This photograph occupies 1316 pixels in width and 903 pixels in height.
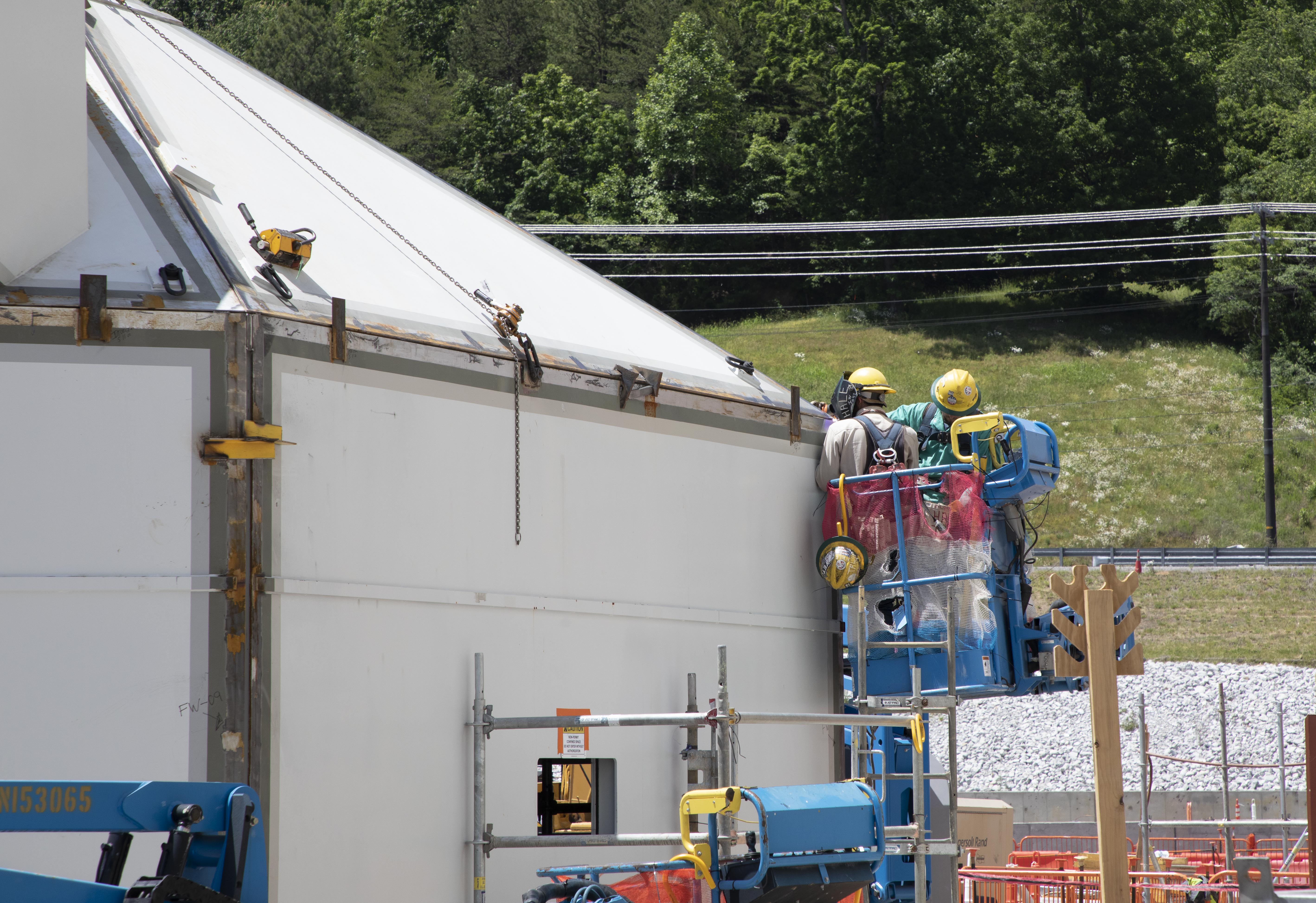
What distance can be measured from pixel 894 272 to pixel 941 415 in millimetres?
60781

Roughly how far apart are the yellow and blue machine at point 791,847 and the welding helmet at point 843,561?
3124mm

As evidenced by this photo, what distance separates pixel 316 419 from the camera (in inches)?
311

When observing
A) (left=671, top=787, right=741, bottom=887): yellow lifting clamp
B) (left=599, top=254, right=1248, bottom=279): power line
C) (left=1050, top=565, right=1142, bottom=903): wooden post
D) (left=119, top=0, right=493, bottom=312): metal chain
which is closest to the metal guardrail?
(left=1050, top=565, right=1142, bottom=903): wooden post

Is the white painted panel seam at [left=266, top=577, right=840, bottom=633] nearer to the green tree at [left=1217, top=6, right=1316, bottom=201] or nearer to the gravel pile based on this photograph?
the gravel pile

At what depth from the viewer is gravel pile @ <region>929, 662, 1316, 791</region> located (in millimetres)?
26594

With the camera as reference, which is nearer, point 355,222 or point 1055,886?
point 355,222

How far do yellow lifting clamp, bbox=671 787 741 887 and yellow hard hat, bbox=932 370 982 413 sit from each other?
193 inches

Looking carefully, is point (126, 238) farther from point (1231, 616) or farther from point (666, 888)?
point (1231, 616)

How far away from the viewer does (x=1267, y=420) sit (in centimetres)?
4888

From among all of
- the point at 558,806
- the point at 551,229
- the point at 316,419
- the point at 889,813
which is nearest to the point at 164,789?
the point at 316,419

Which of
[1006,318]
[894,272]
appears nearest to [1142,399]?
[1006,318]

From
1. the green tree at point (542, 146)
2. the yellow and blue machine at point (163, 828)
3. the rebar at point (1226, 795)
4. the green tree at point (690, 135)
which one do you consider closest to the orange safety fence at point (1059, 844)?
the rebar at point (1226, 795)

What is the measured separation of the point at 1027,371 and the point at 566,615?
174ft

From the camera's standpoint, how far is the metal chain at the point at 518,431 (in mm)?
9008
